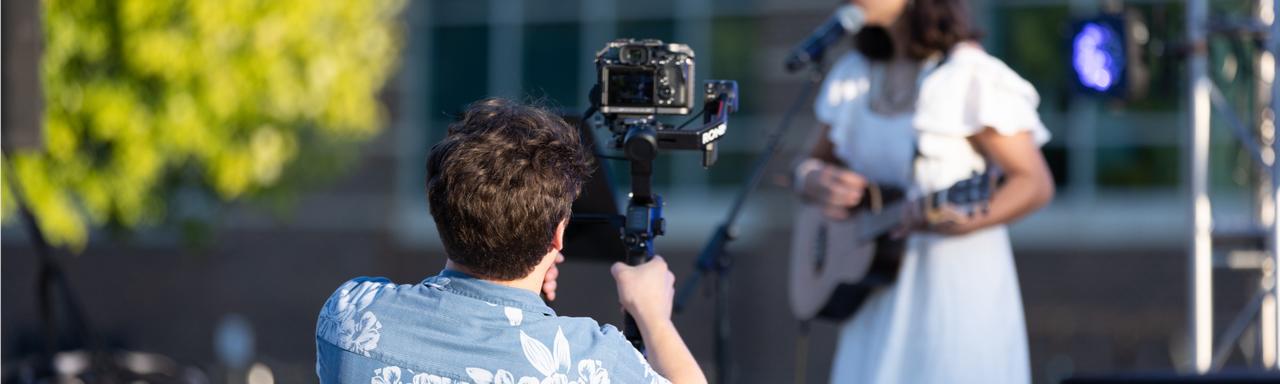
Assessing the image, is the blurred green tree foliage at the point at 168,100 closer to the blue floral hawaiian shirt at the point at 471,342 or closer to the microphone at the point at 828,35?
the microphone at the point at 828,35

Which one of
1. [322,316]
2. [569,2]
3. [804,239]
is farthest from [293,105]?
[322,316]

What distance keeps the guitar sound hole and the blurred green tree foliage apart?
652cm

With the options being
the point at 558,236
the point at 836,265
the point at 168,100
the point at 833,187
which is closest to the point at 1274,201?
the point at 836,265

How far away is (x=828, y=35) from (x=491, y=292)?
2.04 metres

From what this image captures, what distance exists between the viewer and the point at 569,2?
49.3 ft

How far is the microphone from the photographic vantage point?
3.97 m

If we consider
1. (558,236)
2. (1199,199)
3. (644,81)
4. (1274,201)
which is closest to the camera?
(558,236)

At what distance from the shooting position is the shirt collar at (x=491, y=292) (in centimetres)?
223

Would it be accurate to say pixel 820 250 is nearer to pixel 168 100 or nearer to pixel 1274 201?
pixel 1274 201

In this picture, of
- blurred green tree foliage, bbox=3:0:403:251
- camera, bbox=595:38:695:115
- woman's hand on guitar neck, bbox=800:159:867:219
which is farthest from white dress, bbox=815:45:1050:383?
blurred green tree foliage, bbox=3:0:403:251

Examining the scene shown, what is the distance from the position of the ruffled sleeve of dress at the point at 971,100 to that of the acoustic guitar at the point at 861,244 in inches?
5.8

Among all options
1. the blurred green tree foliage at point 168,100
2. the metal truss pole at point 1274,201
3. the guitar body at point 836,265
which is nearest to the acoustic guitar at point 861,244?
the guitar body at point 836,265

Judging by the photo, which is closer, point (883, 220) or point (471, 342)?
point (471, 342)

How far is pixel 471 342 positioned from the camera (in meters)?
2.20
